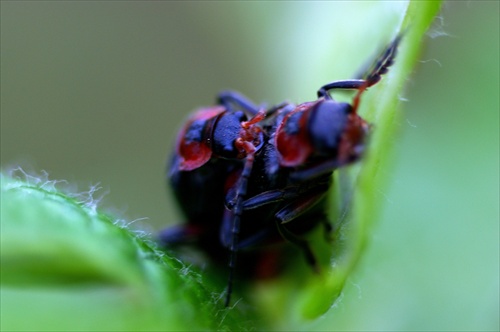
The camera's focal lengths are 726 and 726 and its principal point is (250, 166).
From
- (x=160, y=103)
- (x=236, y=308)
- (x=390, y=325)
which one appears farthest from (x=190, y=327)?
(x=160, y=103)

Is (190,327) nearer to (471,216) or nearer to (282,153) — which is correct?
(282,153)

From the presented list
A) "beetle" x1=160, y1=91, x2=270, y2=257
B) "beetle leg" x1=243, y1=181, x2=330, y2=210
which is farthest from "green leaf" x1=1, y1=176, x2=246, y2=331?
"beetle" x1=160, y1=91, x2=270, y2=257

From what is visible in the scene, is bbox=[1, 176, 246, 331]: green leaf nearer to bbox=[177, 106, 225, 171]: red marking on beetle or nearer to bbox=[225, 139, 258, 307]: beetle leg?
bbox=[225, 139, 258, 307]: beetle leg

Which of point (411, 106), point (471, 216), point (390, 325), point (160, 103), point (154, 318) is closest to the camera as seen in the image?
point (154, 318)

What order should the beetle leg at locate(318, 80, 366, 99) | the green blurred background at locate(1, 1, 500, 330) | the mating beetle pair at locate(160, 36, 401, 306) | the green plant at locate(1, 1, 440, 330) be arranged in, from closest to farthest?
1. the green plant at locate(1, 1, 440, 330)
2. the mating beetle pair at locate(160, 36, 401, 306)
3. the beetle leg at locate(318, 80, 366, 99)
4. the green blurred background at locate(1, 1, 500, 330)

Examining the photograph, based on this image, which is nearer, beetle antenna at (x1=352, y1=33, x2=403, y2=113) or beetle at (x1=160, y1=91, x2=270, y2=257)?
beetle antenna at (x1=352, y1=33, x2=403, y2=113)

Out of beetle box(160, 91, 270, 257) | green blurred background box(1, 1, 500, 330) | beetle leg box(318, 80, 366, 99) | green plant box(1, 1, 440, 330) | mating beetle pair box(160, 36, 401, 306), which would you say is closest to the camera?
green plant box(1, 1, 440, 330)

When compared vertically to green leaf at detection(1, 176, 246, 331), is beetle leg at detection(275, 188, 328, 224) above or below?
below
